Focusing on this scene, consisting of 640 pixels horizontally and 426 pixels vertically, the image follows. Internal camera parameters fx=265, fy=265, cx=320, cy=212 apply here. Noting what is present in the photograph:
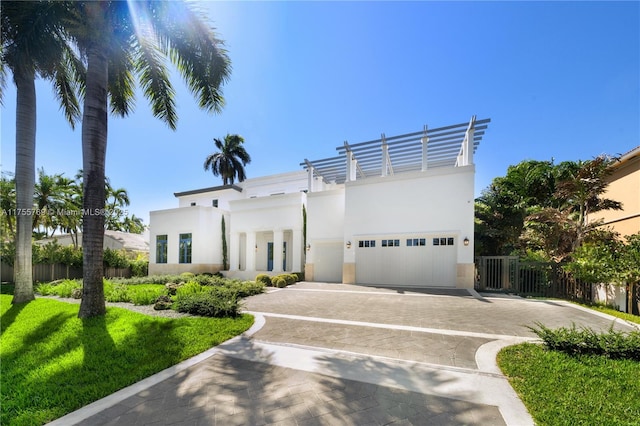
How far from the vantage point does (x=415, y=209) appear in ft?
47.6

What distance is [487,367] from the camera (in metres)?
4.42

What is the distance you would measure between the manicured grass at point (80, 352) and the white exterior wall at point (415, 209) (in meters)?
9.39

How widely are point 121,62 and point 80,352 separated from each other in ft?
31.4

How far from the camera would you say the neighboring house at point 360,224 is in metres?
13.9

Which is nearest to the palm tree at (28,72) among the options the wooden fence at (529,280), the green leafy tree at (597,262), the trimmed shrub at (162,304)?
the trimmed shrub at (162,304)

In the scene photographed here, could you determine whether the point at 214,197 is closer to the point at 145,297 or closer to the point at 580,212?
the point at 145,297

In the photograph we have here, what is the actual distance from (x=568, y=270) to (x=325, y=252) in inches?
464

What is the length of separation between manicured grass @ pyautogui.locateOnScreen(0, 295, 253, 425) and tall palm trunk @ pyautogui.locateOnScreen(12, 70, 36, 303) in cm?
235

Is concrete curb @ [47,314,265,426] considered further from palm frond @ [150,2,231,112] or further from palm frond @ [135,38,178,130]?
palm frond @ [135,38,178,130]

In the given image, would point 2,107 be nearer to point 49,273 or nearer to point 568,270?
point 49,273

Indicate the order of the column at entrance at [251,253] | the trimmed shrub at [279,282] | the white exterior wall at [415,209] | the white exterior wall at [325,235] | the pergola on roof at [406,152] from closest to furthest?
the white exterior wall at [415,209] < the pergola on roof at [406,152] < the trimmed shrub at [279,282] < the white exterior wall at [325,235] < the column at entrance at [251,253]

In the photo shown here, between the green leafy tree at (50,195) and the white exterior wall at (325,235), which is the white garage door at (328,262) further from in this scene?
the green leafy tree at (50,195)

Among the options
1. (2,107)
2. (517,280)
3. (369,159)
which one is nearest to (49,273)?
(2,107)

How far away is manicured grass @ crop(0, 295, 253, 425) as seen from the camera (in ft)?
12.0
